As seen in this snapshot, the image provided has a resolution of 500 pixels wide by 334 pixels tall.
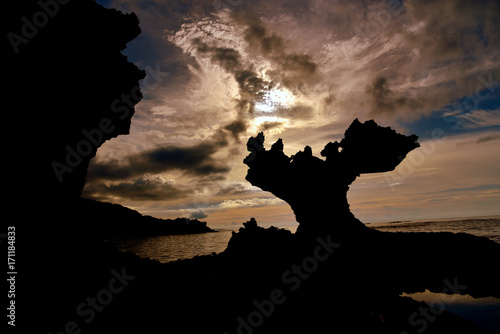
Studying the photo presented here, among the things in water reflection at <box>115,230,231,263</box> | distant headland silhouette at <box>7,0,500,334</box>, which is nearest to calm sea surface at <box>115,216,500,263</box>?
water reflection at <box>115,230,231,263</box>

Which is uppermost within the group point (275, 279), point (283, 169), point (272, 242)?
point (283, 169)

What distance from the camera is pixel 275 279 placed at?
1062 centimetres

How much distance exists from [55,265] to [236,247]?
10.1 metres

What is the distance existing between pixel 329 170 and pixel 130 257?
51.5ft

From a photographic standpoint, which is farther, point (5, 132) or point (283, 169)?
point (283, 169)

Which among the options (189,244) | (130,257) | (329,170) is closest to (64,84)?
(130,257)

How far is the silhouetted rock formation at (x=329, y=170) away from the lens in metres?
16.7

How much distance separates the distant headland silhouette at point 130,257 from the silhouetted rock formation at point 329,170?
168 mm

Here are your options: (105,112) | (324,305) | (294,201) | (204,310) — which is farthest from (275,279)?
(105,112)

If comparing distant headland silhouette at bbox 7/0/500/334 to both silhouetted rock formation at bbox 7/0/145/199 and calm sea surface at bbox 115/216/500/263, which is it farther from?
calm sea surface at bbox 115/216/500/263

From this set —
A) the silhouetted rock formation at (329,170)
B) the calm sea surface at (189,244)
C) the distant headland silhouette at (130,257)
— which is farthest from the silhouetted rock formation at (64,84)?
the calm sea surface at (189,244)

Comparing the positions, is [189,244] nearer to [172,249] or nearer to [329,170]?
[172,249]

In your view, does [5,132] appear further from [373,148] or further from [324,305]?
[373,148]

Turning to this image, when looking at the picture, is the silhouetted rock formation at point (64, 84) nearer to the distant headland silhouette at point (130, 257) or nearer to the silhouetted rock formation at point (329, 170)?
the distant headland silhouette at point (130, 257)
